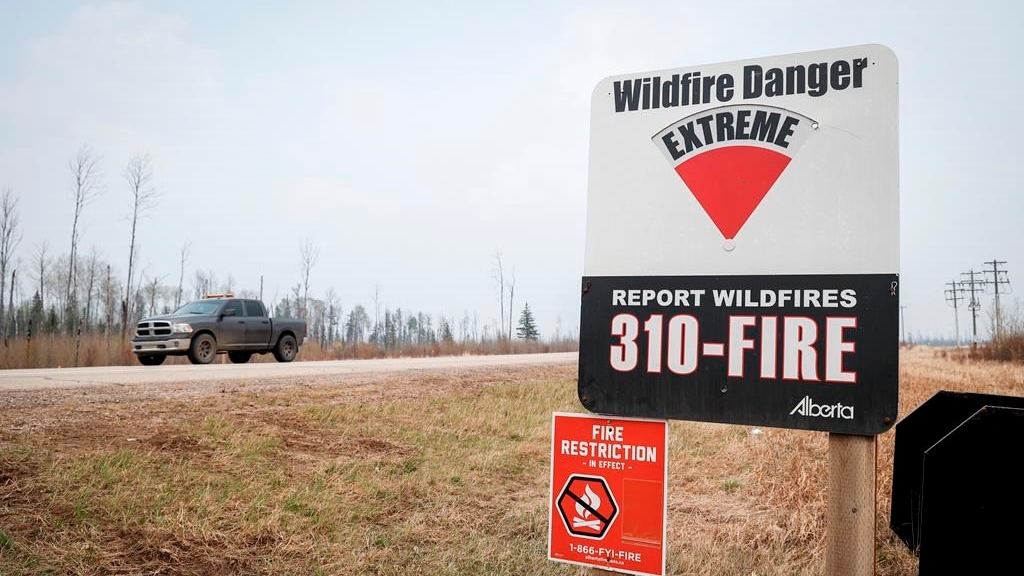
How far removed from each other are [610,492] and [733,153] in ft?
4.34

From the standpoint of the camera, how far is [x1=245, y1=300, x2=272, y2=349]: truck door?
68.4ft

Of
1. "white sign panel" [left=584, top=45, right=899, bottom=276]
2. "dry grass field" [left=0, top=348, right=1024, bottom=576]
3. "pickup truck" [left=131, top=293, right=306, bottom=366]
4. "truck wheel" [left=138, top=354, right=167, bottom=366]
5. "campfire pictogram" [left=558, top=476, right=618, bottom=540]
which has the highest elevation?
"white sign panel" [left=584, top=45, right=899, bottom=276]

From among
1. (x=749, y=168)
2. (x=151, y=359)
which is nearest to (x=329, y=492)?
(x=749, y=168)

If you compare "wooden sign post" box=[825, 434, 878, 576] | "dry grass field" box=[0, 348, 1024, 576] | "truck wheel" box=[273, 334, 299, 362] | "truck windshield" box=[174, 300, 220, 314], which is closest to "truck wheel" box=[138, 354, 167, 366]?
"truck windshield" box=[174, 300, 220, 314]

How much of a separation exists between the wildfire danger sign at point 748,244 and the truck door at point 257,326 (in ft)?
65.1

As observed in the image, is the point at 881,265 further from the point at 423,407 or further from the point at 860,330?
the point at 423,407

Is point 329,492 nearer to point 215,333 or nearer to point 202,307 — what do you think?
A: point 215,333

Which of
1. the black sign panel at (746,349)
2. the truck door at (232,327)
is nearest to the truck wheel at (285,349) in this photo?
the truck door at (232,327)

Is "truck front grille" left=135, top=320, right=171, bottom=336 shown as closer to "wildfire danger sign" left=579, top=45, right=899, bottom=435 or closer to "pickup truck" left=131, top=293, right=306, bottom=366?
"pickup truck" left=131, top=293, right=306, bottom=366

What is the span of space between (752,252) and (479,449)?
19.6 feet

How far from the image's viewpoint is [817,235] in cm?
239

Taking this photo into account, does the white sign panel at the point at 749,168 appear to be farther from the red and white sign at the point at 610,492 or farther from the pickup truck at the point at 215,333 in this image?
the pickup truck at the point at 215,333

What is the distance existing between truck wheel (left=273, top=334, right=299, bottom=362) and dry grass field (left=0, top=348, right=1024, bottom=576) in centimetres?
1288

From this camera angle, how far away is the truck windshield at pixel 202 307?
65.8 ft
